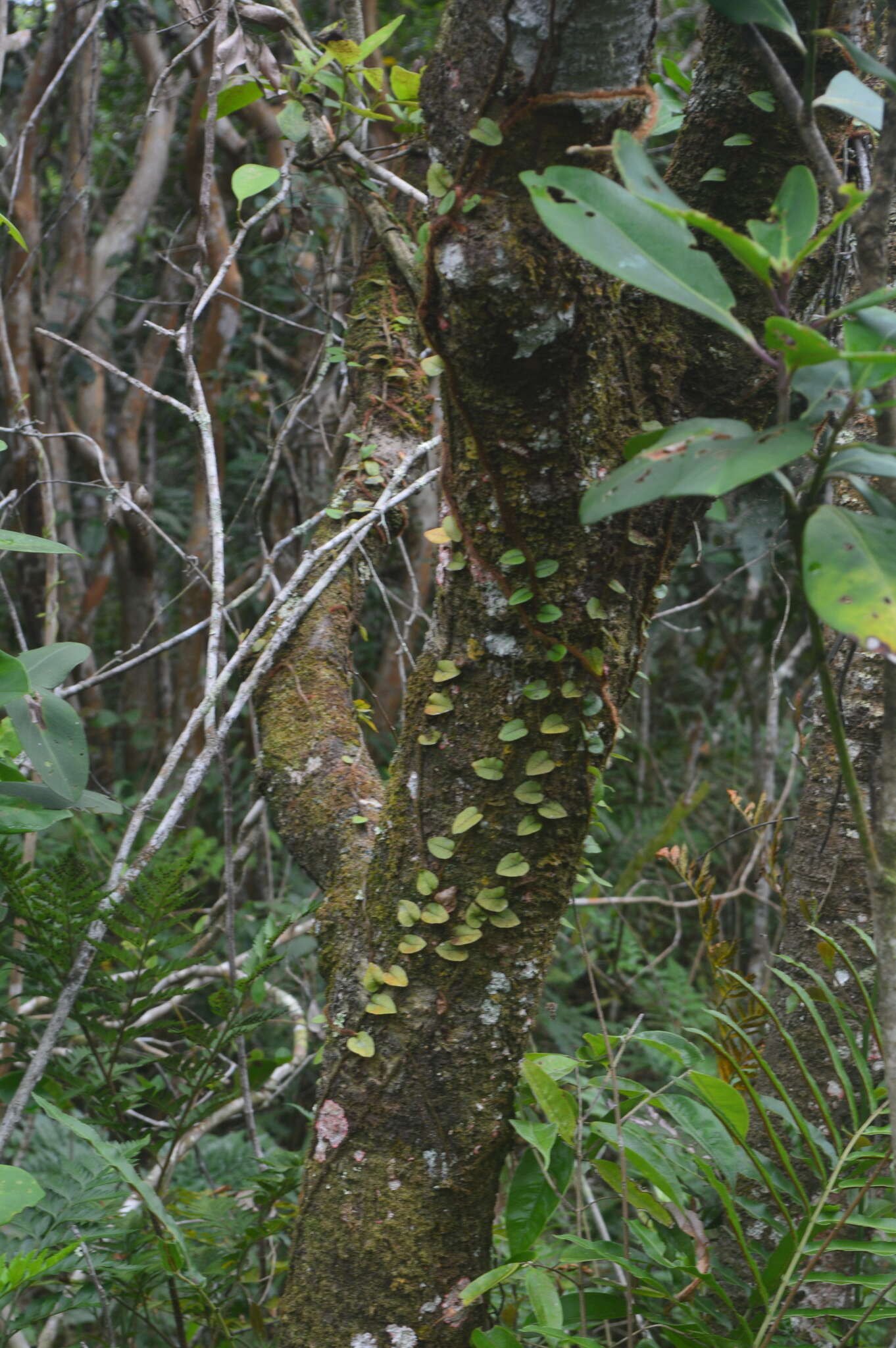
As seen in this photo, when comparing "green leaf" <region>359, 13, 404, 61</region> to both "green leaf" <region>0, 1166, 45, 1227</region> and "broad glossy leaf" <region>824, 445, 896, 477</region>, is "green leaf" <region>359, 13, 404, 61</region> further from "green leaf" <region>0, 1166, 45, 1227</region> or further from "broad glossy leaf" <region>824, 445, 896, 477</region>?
"green leaf" <region>0, 1166, 45, 1227</region>

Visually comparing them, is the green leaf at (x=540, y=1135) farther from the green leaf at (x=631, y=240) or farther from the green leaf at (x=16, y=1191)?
the green leaf at (x=631, y=240)

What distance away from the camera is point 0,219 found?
1.03 m

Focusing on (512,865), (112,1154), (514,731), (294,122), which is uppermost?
(294,122)

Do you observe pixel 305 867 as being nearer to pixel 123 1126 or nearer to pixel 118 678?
pixel 123 1126

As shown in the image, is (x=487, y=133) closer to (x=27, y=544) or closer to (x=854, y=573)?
(x=854, y=573)

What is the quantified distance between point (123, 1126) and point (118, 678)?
2923 millimetres

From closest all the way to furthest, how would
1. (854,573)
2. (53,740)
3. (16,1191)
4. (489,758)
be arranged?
(854,573) → (16,1191) → (489,758) → (53,740)

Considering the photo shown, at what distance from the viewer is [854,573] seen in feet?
1.76

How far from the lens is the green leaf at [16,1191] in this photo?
78cm

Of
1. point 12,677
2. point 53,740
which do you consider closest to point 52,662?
point 53,740

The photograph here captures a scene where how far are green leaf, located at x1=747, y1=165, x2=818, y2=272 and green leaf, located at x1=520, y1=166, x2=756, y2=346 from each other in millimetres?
35

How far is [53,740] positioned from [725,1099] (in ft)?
2.64

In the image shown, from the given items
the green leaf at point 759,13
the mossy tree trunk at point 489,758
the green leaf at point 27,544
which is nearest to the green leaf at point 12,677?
the green leaf at point 27,544

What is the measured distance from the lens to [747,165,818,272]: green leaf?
0.58 metres
